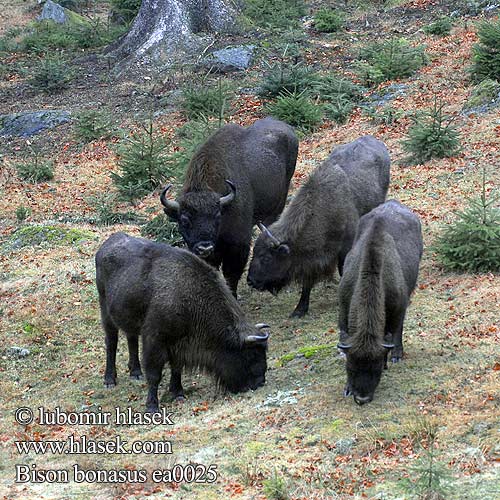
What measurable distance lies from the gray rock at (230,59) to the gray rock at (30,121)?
14.5 ft

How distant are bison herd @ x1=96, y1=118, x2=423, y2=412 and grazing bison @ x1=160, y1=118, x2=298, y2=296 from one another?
0.02m

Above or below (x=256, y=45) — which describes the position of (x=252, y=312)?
below

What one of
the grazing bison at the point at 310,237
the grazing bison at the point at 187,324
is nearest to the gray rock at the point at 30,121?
the grazing bison at the point at 310,237

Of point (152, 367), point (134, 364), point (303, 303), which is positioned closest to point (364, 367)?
point (152, 367)

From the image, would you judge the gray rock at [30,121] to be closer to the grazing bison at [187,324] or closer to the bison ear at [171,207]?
the bison ear at [171,207]

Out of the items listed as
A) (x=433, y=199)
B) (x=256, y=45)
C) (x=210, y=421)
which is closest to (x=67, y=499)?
(x=210, y=421)

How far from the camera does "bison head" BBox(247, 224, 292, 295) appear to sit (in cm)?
1305

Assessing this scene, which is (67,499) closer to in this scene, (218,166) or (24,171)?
(218,166)

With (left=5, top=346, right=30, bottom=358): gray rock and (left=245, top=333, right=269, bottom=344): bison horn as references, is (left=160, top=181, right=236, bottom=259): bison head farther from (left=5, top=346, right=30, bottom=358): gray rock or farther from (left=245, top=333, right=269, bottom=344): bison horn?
(left=5, top=346, right=30, bottom=358): gray rock

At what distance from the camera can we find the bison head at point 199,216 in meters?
13.1

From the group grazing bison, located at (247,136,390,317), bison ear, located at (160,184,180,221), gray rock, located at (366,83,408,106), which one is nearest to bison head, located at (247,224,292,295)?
grazing bison, located at (247,136,390,317)

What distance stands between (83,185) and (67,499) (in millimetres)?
13639

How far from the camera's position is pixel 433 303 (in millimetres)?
12516

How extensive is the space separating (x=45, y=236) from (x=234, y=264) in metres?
5.01
